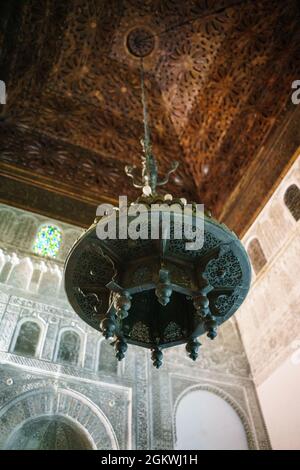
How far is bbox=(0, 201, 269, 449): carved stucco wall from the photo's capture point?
4699 mm

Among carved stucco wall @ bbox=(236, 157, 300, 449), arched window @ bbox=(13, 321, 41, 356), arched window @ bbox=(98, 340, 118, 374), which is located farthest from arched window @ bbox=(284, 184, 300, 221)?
arched window @ bbox=(13, 321, 41, 356)

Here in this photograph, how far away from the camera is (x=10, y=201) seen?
709cm

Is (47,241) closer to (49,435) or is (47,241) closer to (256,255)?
(49,435)

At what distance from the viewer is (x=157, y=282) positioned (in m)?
3.04

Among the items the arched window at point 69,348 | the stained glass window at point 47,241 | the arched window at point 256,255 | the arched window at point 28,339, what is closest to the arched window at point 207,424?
the arched window at point 69,348

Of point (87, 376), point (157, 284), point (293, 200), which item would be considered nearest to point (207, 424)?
point (87, 376)

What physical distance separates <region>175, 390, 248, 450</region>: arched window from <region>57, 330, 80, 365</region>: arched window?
1553 mm

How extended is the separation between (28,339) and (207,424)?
2.62m

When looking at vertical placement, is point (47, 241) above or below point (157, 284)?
above

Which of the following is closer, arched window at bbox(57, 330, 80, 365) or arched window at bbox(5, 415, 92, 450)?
arched window at bbox(5, 415, 92, 450)

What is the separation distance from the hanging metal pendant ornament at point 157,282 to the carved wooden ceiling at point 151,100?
399 cm

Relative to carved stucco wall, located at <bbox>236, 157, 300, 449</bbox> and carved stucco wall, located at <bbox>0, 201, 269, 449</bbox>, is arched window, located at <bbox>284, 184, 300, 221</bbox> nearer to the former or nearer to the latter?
carved stucco wall, located at <bbox>236, 157, 300, 449</bbox>

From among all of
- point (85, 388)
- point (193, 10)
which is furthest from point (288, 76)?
point (85, 388)

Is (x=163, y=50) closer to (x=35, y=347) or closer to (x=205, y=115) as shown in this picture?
(x=205, y=115)
